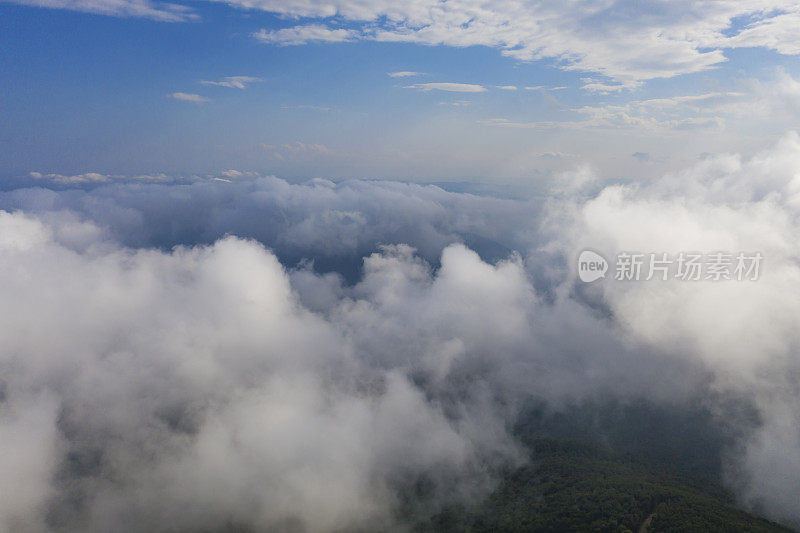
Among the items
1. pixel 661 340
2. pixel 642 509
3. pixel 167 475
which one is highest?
pixel 661 340

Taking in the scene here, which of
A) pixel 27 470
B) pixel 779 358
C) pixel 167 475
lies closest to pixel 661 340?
pixel 779 358

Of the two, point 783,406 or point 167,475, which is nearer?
point 167,475

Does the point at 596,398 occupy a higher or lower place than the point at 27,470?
higher

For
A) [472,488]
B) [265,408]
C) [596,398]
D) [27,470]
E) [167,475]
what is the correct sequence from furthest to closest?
[596,398]
[265,408]
[167,475]
[472,488]
[27,470]

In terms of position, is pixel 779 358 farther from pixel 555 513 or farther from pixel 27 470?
pixel 27 470

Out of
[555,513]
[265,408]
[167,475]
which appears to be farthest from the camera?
[265,408]

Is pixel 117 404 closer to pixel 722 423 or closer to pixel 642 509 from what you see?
pixel 642 509
